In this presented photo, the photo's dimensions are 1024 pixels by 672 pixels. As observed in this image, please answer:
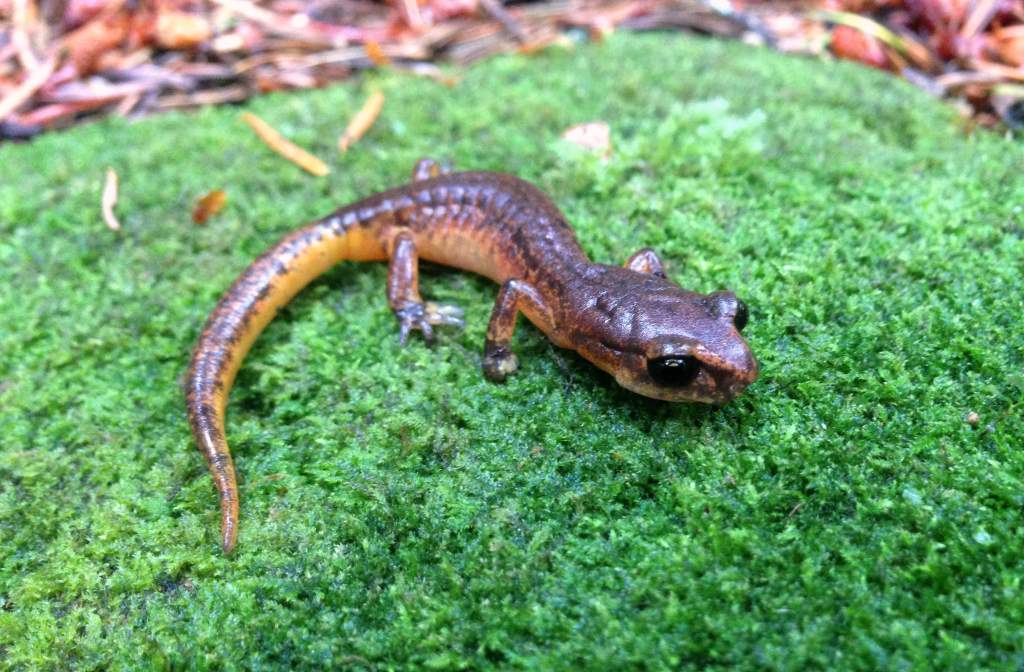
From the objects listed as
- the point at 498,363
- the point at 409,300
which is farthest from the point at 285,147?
the point at 498,363

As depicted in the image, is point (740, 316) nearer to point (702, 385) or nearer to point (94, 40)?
point (702, 385)

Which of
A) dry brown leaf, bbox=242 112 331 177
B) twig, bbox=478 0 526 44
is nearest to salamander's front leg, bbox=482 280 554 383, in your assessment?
dry brown leaf, bbox=242 112 331 177

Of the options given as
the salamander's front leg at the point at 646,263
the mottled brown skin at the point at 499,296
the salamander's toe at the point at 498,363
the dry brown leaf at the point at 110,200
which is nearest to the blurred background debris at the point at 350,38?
the dry brown leaf at the point at 110,200

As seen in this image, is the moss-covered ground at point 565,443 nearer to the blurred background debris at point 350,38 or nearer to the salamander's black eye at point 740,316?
the salamander's black eye at point 740,316

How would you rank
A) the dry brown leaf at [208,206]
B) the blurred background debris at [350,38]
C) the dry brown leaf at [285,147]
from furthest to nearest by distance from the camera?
the blurred background debris at [350,38], the dry brown leaf at [285,147], the dry brown leaf at [208,206]

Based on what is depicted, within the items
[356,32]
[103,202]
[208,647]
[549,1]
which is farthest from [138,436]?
[549,1]

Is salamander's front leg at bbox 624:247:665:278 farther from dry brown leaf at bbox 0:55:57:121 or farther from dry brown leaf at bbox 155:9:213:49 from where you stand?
dry brown leaf at bbox 0:55:57:121

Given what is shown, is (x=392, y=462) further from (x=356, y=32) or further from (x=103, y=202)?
(x=356, y=32)
